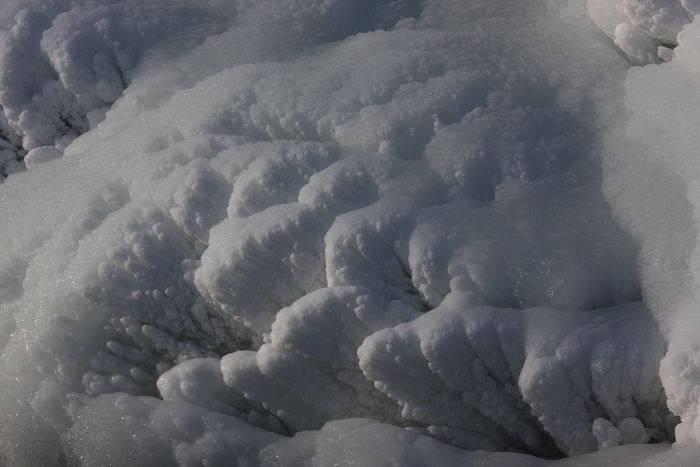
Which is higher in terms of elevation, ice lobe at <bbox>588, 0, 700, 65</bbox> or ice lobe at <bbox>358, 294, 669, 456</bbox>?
ice lobe at <bbox>588, 0, 700, 65</bbox>

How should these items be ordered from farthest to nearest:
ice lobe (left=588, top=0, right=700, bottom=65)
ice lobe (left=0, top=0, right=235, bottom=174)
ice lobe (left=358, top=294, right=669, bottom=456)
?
1. ice lobe (left=0, top=0, right=235, bottom=174)
2. ice lobe (left=588, top=0, right=700, bottom=65)
3. ice lobe (left=358, top=294, right=669, bottom=456)

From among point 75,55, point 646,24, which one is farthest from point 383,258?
point 75,55

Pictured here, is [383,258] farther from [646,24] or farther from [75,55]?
[75,55]

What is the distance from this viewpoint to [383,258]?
4.22 ft

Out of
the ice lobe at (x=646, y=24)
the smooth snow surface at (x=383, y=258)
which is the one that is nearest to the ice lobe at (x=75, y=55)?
the smooth snow surface at (x=383, y=258)

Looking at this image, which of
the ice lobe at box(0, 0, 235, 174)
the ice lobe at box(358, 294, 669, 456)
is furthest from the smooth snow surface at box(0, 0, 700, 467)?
the ice lobe at box(0, 0, 235, 174)

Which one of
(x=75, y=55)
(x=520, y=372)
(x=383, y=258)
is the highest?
(x=75, y=55)

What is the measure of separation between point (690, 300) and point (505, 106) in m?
0.58

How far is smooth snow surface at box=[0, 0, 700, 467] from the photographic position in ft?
3.83

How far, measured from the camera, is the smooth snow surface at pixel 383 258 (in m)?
1.17

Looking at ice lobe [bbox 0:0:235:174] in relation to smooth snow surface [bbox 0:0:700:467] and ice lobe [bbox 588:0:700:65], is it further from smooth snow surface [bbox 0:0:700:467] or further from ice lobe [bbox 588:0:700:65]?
ice lobe [bbox 588:0:700:65]

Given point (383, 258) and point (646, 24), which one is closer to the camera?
point (383, 258)

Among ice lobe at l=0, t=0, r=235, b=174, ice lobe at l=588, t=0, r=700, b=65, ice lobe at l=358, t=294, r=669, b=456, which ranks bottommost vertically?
ice lobe at l=358, t=294, r=669, b=456

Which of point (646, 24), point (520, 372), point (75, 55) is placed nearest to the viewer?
point (520, 372)
